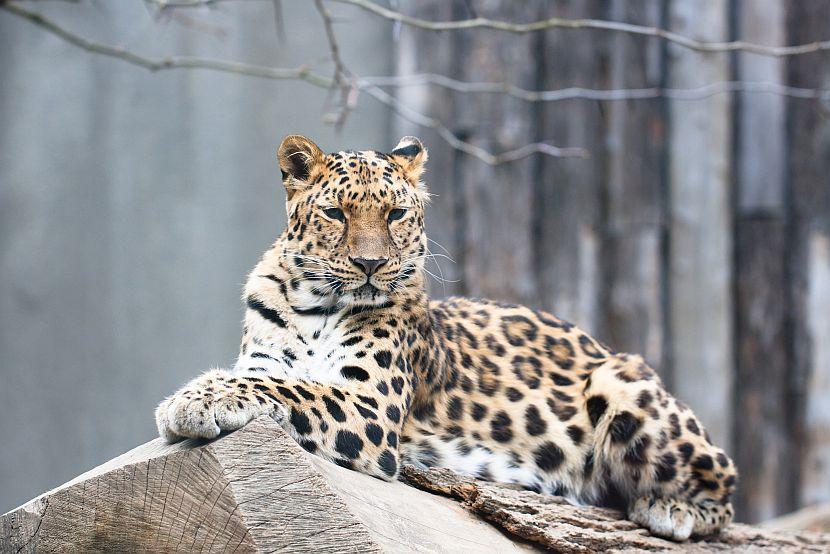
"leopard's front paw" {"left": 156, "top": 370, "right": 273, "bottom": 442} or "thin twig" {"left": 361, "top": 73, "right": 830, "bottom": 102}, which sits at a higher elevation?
"thin twig" {"left": 361, "top": 73, "right": 830, "bottom": 102}

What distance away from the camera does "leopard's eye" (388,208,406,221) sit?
168 inches

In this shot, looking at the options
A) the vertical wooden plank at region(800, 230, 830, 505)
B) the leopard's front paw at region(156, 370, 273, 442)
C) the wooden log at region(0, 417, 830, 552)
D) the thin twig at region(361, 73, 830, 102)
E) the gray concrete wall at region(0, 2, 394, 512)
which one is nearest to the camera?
the wooden log at region(0, 417, 830, 552)

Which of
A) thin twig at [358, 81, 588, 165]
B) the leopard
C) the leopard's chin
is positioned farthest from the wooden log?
thin twig at [358, 81, 588, 165]

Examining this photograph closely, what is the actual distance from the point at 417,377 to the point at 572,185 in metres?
3.43

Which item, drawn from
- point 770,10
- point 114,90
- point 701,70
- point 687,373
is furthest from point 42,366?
point 770,10

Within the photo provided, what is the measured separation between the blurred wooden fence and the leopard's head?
3194 millimetres

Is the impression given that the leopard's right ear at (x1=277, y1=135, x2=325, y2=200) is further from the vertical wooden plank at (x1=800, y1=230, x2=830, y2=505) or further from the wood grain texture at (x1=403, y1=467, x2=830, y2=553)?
the vertical wooden plank at (x1=800, y1=230, x2=830, y2=505)

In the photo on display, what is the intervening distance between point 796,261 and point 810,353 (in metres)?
0.65

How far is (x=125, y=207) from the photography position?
8.15 metres

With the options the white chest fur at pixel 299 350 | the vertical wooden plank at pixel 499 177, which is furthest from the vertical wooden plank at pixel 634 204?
the white chest fur at pixel 299 350

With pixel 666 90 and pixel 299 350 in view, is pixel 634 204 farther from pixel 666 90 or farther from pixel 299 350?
pixel 299 350

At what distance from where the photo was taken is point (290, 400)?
3621 millimetres

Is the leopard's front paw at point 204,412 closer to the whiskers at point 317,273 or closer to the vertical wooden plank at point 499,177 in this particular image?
the whiskers at point 317,273

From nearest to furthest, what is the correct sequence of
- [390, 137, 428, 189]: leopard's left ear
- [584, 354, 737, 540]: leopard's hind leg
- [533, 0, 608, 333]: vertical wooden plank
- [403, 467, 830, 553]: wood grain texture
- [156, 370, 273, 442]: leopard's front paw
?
[156, 370, 273, 442]: leopard's front paw < [403, 467, 830, 553]: wood grain texture < [390, 137, 428, 189]: leopard's left ear < [584, 354, 737, 540]: leopard's hind leg < [533, 0, 608, 333]: vertical wooden plank
